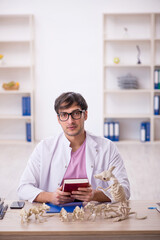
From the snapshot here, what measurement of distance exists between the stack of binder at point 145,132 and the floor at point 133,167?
0.49 ft

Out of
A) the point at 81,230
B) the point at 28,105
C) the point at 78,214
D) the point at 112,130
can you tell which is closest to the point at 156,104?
the point at 112,130

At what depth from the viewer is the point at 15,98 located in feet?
21.7

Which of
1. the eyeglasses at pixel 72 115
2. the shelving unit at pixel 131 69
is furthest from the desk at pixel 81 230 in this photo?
the shelving unit at pixel 131 69

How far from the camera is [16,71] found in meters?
6.56

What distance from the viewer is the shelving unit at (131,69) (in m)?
6.25

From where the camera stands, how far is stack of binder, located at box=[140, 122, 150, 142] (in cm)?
634

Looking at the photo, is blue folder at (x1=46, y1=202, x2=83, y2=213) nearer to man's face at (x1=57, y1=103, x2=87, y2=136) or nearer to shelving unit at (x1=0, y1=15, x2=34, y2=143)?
man's face at (x1=57, y1=103, x2=87, y2=136)

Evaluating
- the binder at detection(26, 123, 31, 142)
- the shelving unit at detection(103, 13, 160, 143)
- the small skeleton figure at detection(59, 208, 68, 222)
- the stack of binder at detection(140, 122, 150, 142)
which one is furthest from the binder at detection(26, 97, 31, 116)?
the small skeleton figure at detection(59, 208, 68, 222)

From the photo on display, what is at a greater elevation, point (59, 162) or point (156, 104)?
point (156, 104)

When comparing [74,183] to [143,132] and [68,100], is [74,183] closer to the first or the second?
[68,100]

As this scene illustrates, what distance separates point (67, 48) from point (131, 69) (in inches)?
47.0

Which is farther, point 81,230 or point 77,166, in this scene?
point 77,166

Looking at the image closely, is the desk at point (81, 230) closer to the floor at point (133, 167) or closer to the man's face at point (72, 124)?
the man's face at point (72, 124)

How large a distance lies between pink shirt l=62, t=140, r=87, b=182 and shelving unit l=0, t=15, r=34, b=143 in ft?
13.6
